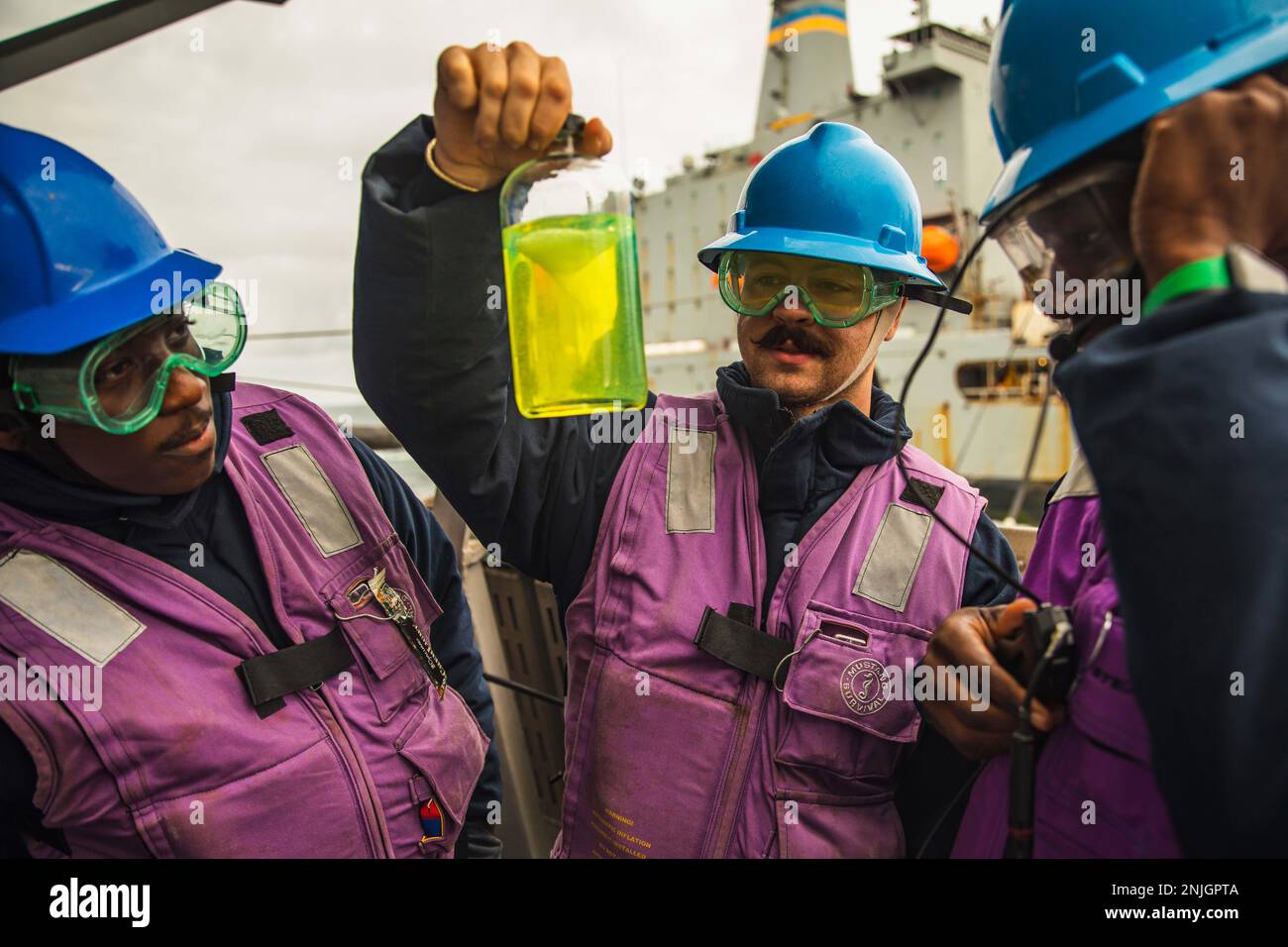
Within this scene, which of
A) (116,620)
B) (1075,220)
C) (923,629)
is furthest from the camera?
(923,629)

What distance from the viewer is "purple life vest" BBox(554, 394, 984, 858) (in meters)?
1.53

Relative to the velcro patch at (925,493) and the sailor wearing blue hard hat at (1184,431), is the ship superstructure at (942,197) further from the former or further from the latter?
the sailor wearing blue hard hat at (1184,431)

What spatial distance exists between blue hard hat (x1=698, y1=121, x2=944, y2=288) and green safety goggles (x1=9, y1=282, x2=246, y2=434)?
1.00 m

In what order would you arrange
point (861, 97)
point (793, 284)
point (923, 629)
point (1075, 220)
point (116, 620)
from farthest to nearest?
1. point (861, 97)
2. point (793, 284)
3. point (923, 629)
4. point (116, 620)
5. point (1075, 220)

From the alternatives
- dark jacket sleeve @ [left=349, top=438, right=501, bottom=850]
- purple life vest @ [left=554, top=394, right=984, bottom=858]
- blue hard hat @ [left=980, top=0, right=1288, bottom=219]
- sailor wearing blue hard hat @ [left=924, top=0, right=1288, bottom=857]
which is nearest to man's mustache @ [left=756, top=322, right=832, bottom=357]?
purple life vest @ [left=554, top=394, right=984, bottom=858]

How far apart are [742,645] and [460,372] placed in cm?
72

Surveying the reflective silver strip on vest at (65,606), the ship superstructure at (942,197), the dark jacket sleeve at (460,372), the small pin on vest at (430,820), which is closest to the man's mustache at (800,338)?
the dark jacket sleeve at (460,372)

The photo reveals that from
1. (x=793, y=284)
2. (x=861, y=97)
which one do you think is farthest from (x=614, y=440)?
(x=861, y=97)

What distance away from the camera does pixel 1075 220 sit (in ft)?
3.81

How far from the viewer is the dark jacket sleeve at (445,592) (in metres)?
1.92

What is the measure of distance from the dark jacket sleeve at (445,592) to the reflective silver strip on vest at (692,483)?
24.2 inches

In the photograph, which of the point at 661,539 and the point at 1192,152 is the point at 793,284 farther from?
the point at 1192,152

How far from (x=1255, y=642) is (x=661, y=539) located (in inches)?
40.0

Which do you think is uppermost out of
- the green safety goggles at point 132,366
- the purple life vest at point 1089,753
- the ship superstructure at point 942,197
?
the ship superstructure at point 942,197
